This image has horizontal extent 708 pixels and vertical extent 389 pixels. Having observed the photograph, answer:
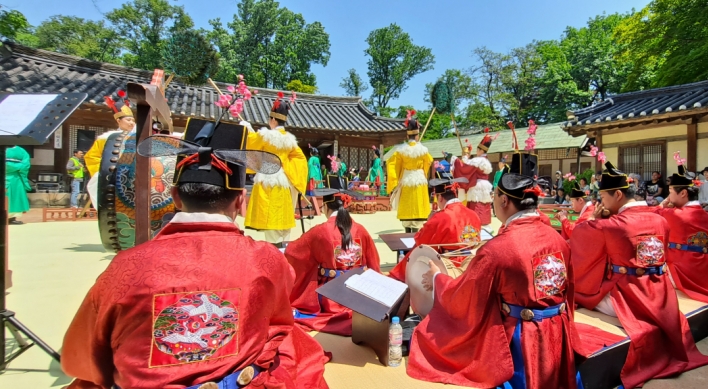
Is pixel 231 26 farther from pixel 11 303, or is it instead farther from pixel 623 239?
pixel 623 239

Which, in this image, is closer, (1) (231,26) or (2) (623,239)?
(2) (623,239)

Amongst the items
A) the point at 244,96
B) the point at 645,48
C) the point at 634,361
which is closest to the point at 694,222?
the point at 634,361

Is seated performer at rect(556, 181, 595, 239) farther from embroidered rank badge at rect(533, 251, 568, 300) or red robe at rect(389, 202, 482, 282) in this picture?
embroidered rank badge at rect(533, 251, 568, 300)

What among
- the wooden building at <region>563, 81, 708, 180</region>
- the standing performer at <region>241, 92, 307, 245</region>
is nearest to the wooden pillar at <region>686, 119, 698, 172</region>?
the wooden building at <region>563, 81, 708, 180</region>

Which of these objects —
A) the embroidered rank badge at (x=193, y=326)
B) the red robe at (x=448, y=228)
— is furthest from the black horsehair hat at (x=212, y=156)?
the red robe at (x=448, y=228)

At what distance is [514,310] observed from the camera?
8.29 ft

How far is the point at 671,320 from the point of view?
333 centimetres

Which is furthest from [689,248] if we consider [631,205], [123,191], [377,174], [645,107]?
[377,174]

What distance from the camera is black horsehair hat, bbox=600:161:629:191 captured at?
12.3ft

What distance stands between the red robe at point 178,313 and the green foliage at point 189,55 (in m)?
1.82

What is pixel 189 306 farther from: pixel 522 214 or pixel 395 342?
pixel 522 214

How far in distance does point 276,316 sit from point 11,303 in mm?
4064

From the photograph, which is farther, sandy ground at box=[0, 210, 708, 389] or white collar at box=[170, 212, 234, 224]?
sandy ground at box=[0, 210, 708, 389]

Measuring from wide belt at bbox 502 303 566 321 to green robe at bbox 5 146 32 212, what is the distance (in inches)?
387
